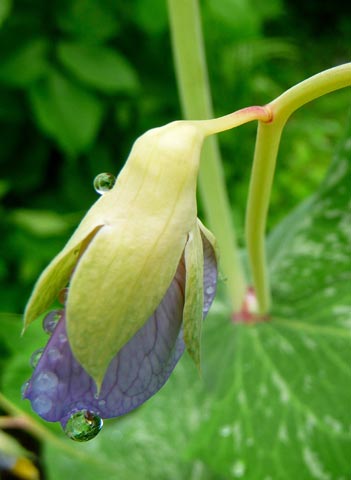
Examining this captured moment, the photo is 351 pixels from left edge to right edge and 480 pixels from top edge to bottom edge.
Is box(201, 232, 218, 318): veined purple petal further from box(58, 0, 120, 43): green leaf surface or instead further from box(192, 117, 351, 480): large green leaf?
box(58, 0, 120, 43): green leaf surface

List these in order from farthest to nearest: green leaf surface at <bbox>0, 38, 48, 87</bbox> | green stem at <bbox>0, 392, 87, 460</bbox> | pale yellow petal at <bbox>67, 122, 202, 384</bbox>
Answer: green leaf surface at <bbox>0, 38, 48, 87</bbox> < green stem at <bbox>0, 392, 87, 460</bbox> < pale yellow petal at <bbox>67, 122, 202, 384</bbox>

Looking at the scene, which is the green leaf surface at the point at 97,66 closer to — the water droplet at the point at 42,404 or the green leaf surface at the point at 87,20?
the green leaf surface at the point at 87,20

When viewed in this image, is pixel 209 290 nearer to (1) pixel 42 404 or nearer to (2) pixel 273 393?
(1) pixel 42 404

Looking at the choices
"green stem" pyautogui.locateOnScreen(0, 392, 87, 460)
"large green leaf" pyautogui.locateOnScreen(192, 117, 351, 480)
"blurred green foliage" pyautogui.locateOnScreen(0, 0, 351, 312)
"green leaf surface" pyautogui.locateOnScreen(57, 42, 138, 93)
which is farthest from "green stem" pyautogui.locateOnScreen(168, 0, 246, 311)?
"green leaf surface" pyautogui.locateOnScreen(57, 42, 138, 93)

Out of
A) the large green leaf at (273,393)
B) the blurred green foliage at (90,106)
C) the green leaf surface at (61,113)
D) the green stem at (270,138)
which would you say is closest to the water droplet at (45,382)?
the green stem at (270,138)

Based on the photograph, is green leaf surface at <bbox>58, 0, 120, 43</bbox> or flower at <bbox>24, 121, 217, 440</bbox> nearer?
flower at <bbox>24, 121, 217, 440</bbox>

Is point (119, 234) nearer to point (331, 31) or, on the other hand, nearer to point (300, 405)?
point (300, 405)

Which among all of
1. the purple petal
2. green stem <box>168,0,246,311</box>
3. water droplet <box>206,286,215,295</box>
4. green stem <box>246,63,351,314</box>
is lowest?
the purple petal
